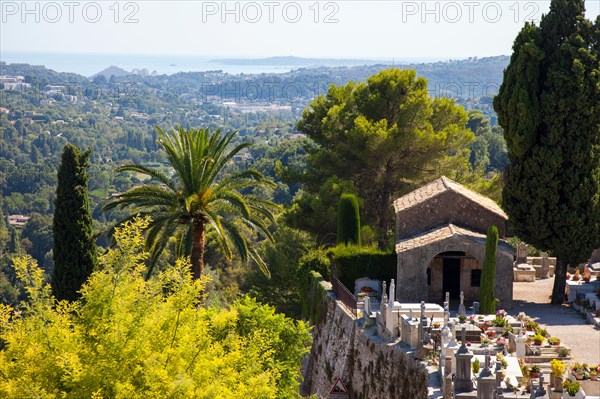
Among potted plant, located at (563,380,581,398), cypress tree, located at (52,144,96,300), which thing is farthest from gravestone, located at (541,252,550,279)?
potted plant, located at (563,380,581,398)

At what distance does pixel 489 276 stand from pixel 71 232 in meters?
11.3

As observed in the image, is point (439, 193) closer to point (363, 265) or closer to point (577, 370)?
point (363, 265)

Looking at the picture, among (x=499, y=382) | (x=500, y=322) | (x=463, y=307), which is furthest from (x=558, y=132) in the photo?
(x=499, y=382)

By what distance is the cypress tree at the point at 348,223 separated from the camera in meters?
34.5

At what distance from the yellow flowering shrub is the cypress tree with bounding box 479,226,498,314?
12446 millimetres

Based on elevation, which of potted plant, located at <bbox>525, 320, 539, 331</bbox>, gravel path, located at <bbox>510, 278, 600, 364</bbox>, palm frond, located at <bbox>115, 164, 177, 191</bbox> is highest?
palm frond, located at <bbox>115, 164, 177, 191</bbox>

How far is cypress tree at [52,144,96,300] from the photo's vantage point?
1175 inches

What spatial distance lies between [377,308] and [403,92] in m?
14.1

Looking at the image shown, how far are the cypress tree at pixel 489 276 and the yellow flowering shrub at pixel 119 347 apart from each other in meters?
12.4

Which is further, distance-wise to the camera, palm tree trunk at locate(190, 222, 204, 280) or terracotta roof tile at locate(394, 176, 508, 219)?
terracotta roof tile at locate(394, 176, 508, 219)

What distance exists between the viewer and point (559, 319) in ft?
96.1

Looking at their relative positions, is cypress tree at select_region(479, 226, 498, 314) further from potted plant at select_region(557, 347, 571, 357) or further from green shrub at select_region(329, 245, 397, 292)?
potted plant at select_region(557, 347, 571, 357)

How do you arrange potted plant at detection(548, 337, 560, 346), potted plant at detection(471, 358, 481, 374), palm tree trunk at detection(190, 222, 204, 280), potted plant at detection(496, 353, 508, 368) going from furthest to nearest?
palm tree trunk at detection(190, 222, 204, 280), potted plant at detection(548, 337, 560, 346), potted plant at detection(496, 353, 508, 368), potted plant at detection(471, 358, 481, 374)

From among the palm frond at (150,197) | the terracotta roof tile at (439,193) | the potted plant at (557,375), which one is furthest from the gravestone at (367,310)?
the potted plant at (557,375)
